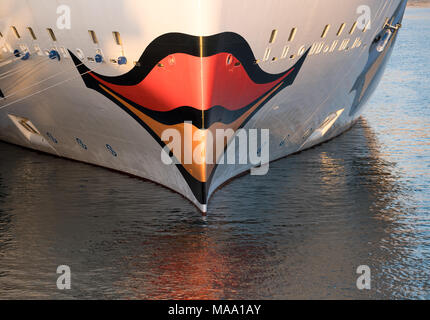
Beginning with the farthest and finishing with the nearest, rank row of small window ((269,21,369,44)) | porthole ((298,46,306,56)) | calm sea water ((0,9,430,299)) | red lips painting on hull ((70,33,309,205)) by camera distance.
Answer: porthole ((298,46,306,56)), row of small window ((269,21,369,44)), red lips painting on hull ((70,33,309,205)), calm sea water ((0,9,430,299))

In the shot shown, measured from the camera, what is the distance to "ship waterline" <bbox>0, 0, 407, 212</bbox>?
498 inches

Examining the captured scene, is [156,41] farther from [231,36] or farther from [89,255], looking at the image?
[89,255]

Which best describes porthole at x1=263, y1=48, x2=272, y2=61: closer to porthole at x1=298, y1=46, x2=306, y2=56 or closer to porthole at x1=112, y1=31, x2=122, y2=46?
porthole at x1=298, y1=46, x2=306, y2=56

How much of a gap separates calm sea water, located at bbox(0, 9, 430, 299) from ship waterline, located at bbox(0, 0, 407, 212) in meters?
0.73

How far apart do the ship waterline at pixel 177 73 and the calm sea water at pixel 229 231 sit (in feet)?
2.39

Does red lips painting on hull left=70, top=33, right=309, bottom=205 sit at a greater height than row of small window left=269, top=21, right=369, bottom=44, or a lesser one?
lesser

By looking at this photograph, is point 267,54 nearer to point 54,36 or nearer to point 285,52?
point 285,52

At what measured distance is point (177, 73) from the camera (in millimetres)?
12992

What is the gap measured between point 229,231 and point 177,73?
3.83 m

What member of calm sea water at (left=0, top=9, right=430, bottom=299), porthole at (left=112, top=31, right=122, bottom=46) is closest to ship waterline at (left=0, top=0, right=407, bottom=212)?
porthole at (left=112, top=31, right=122, bottom=46)

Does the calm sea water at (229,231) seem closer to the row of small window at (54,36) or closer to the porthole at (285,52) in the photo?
the porthole at (285,52)

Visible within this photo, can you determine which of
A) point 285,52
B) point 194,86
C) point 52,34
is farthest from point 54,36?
point 285,52

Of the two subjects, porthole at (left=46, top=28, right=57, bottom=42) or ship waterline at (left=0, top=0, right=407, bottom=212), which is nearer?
ship waterline at (left=0, top=0, right=407, bottom=212)
